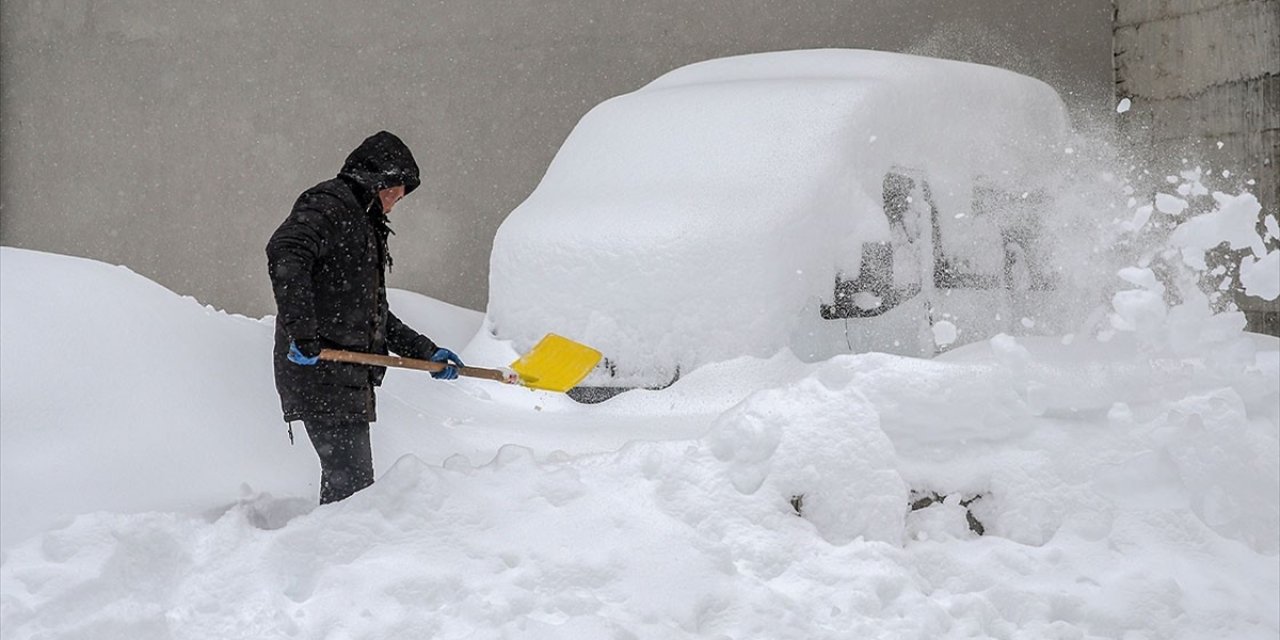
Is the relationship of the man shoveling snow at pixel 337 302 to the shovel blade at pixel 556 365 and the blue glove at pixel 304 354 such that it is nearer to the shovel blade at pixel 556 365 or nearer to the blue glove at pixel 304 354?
the blue glove at pixel 304 354

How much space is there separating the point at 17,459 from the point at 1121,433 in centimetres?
326

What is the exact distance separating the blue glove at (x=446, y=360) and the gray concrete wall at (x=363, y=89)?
571cm

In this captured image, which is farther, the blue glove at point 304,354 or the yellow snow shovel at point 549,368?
the yellow snow shovel at point 549,368

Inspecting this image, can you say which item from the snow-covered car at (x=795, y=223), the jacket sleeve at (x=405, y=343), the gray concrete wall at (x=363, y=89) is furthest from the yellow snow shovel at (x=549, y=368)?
the gray concrete wall at (x=363, y=89)

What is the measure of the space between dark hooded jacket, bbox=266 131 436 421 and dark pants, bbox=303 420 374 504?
0.05m

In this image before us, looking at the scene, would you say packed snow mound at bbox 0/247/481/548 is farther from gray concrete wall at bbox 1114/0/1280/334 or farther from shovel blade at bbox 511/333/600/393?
gray concrete wall at bbox 1114/0/1280/334

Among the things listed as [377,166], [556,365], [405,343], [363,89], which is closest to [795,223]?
[556,365]

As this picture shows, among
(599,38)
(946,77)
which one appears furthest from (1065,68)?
→ (946,77)

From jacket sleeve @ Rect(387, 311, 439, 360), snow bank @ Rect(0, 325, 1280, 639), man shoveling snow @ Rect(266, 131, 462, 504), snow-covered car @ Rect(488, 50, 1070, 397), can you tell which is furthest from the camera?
snow-covered car @ Rect(488, 50, 1070, 397)

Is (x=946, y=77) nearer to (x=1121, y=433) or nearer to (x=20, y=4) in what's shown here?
(x=1121, y=433)

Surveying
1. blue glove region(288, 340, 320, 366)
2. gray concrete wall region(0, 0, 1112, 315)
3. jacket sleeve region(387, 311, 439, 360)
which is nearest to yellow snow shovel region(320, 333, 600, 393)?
jacket sleeve region(387, 311, 439, 360)

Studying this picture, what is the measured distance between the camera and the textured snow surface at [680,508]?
327cm

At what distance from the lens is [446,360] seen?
4492 mm

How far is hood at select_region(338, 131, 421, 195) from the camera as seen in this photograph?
13.6 feet
